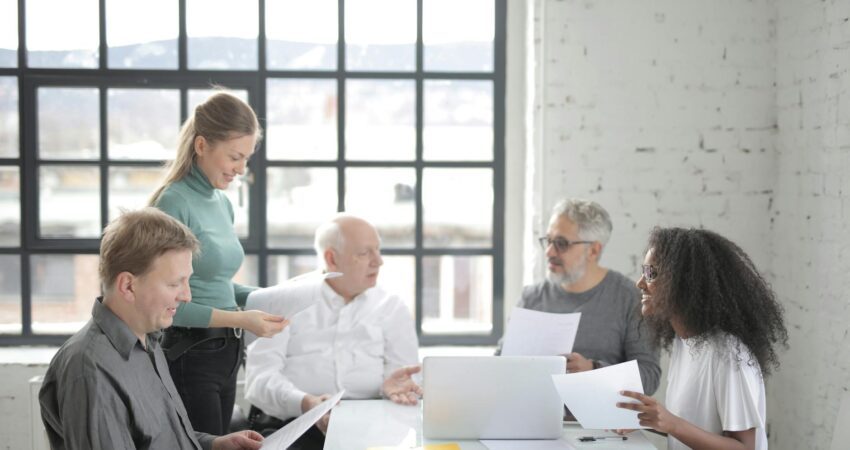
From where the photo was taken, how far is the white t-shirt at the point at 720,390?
234 cm

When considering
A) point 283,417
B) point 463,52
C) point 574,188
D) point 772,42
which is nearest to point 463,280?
point 574,188

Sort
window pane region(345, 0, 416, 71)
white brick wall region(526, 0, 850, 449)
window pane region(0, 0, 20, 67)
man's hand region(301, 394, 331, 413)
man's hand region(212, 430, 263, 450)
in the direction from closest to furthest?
1. man's hand region(212, 430, 263, 450)
2. man's hand region(301, 394, 331, 413)
3. white brick wall region(526, 0, 850, 449)
4. window pane region(0, 0, 20, 67)
5. window pane region(345, 0, 416, 71)

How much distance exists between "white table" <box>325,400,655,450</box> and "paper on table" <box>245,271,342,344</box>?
1.20 feet

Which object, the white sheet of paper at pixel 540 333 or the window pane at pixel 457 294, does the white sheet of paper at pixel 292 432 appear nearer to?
the white sheet of paper at pixel 540 333

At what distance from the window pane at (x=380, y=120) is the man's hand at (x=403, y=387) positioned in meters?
1.49

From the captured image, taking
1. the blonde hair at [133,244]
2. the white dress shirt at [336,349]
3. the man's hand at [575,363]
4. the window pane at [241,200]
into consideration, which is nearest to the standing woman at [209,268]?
the white dress shirt at [336,349]

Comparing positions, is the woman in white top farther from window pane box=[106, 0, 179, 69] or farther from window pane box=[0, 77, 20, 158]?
window pane box=[0, 77, 20, 158]

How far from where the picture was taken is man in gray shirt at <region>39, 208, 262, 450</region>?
1995 millimetres

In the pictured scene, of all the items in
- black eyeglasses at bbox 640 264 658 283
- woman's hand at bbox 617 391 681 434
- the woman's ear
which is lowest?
woman's hand at bbox 617 391 681 434

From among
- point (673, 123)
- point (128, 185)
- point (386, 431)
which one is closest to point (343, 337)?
point (386, 431)

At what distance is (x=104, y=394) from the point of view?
2018mm

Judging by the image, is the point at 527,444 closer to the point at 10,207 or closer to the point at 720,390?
the point at 720,390

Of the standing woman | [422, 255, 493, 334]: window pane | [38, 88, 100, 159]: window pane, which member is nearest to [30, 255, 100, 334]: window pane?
[38, 88, 100, 159]: window pane

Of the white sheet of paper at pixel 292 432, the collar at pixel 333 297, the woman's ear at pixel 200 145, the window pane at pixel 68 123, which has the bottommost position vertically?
the white sheet of paper at pixel 292 432
